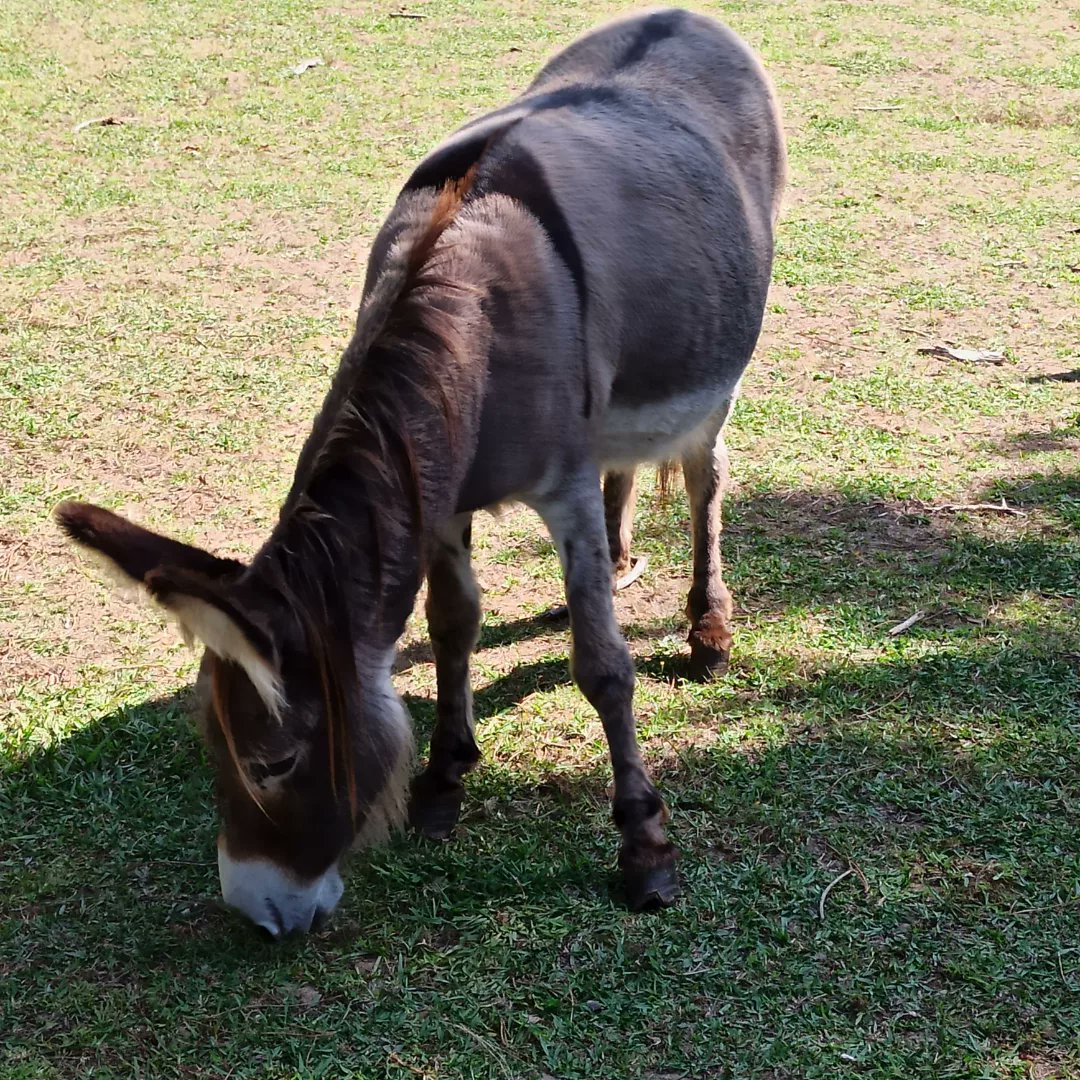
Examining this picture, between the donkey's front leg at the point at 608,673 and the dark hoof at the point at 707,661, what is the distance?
82 centimetres

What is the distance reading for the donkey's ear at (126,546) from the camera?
2.29m

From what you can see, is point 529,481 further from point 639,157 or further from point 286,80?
point 286,80

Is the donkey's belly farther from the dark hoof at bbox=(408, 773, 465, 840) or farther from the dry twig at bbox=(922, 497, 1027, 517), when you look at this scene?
the dry twig at bbox=(922, 497, 1027, 517)

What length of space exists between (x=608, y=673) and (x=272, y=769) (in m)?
1.01

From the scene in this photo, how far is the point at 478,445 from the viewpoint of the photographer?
2.93m

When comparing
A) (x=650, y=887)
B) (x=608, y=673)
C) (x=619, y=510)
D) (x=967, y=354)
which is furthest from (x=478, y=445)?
(x=967, y=354)

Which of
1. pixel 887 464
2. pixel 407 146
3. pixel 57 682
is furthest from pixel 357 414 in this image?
pixel 407 146

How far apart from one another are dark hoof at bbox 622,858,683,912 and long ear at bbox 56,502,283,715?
1230 mm

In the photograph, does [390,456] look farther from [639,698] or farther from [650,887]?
[639,698]

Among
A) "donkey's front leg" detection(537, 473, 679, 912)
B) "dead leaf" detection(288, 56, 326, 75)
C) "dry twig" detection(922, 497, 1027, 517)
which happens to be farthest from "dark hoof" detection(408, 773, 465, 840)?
"dead leaf" detection(288, 56, 326, 75)

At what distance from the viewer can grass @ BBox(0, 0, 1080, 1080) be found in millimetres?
2883

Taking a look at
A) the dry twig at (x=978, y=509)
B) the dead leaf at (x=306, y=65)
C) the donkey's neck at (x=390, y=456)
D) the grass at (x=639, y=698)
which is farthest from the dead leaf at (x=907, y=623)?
the dead leaf at (x=306, y=65)

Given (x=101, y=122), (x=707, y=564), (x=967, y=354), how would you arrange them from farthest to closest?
(x=101, y=122) < (x=967, y=354) < (x=707, y=564)

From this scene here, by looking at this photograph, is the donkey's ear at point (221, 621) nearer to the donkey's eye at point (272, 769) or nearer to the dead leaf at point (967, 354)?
the donkey's eye at point (272, 769)
